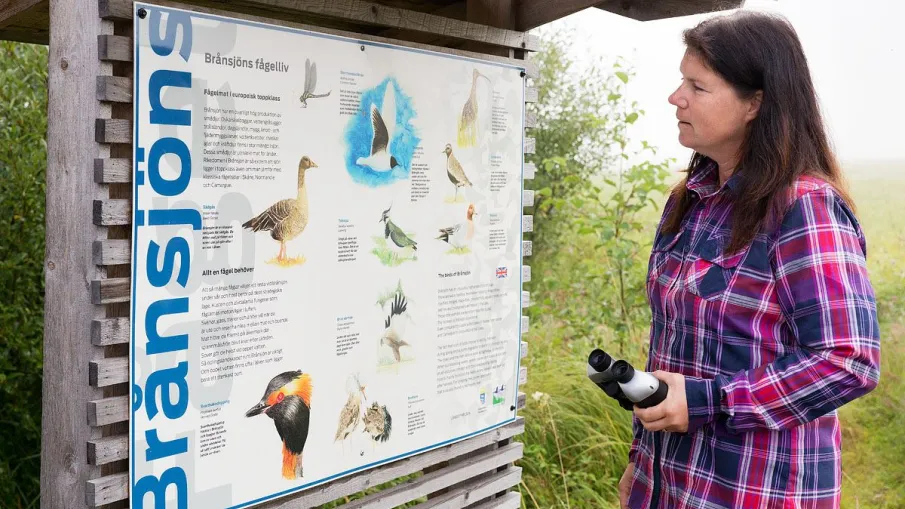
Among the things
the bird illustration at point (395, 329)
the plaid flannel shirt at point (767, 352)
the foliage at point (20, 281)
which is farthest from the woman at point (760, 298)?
the foliage at point (20, 281)

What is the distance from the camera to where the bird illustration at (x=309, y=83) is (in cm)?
225

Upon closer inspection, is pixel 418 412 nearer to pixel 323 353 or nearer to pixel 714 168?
pixel 323 353

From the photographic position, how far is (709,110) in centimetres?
184

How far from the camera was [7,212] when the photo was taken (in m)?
4.09

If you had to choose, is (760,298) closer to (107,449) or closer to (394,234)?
(394,234)

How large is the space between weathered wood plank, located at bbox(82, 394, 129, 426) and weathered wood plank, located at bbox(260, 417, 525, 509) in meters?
0.57

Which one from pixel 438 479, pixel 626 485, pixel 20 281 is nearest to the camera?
pixel 626 485

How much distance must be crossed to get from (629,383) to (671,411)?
4.3 inches

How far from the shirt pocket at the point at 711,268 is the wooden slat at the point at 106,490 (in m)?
1.46

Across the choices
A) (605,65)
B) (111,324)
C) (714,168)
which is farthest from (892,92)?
(111,324)

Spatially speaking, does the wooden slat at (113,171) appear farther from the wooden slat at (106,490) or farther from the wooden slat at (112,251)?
the wooden slat at (106,490)

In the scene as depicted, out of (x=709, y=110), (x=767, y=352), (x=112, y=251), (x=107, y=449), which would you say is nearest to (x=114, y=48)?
(x=112, y=251)

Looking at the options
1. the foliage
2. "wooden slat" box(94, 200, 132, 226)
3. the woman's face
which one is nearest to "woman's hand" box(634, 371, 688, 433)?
the woman's face

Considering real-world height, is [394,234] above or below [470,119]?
below
